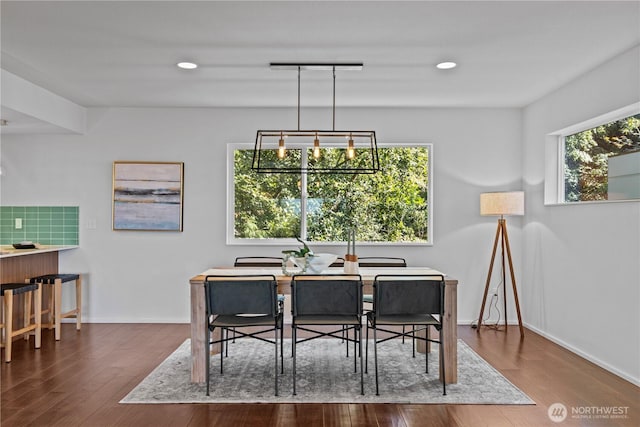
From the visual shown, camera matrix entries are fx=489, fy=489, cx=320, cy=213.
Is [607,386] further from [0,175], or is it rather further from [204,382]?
[0,175]

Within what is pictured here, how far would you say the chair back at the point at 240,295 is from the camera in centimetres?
333

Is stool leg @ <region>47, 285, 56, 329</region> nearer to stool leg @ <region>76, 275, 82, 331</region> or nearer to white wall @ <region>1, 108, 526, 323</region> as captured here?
stool leg @ <region>76, 275, 82, 331</region>

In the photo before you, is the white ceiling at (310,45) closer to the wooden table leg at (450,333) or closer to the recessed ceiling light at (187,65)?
the recessed ceiling light at (187,65)

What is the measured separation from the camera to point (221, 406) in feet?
10.2

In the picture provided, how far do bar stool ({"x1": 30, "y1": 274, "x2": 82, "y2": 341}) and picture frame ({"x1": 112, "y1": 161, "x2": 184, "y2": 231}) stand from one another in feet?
2.56

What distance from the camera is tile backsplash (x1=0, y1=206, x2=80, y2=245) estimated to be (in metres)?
5.56

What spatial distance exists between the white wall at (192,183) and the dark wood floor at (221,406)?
1.00m

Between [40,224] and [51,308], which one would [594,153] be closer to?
[51,308]

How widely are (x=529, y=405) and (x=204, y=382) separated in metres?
2.20

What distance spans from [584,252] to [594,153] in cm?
89

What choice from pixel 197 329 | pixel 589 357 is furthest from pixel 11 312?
pixel 589 357

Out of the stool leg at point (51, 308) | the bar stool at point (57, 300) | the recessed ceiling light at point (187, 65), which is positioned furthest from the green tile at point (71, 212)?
the recessed ceiling light at point (187, 65)

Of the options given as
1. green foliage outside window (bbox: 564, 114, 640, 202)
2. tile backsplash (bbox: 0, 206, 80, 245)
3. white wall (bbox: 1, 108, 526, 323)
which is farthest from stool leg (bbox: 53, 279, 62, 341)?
green foliage outside window (bbox: 564, 114, 640, 202)

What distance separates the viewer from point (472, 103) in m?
5.35
